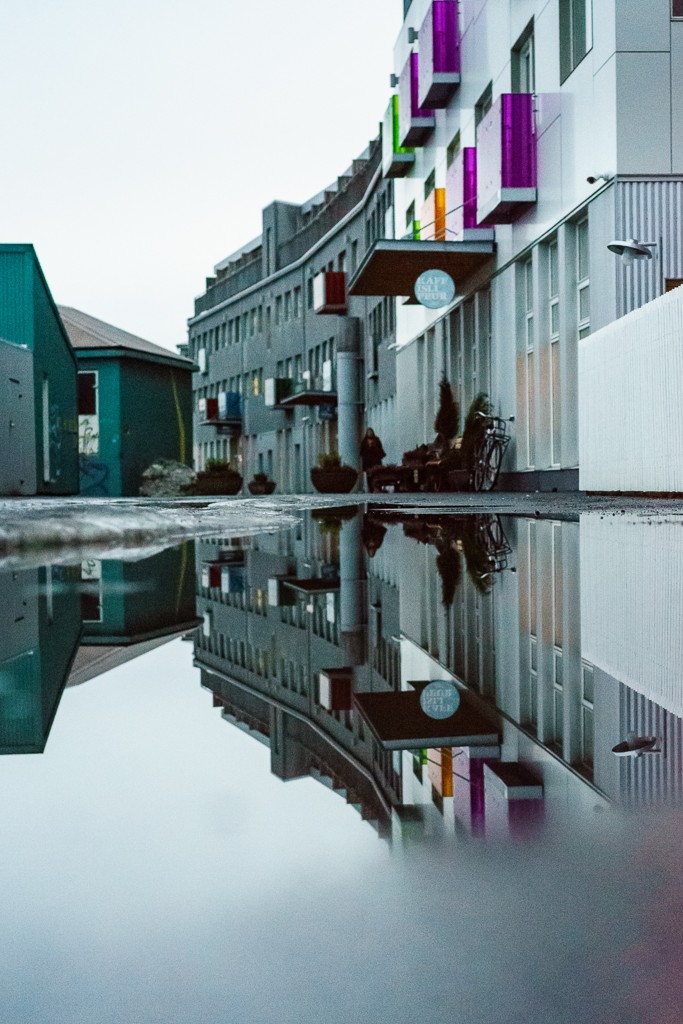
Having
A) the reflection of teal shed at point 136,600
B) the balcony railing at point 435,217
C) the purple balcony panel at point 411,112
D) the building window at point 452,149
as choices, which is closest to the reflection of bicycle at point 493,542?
the reflection of teal shed at point 136,600

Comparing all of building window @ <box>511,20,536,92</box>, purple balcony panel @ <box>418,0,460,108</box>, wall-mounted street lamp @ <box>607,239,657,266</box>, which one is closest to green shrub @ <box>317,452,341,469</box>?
purple balcony panel @ <box>418,0,460,108</box>

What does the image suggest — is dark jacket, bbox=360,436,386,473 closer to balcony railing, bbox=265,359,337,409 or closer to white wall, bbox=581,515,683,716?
balcony railing, bbox=265,359,337,409

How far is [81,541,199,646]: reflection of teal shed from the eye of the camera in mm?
2424

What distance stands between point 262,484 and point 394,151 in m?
22.4

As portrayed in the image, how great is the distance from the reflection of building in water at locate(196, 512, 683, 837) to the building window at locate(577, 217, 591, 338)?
545 inches

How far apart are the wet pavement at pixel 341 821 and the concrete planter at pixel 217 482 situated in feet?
144

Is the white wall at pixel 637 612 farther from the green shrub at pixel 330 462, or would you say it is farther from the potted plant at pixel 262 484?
the potted plant at pixel 262 484

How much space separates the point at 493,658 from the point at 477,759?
85cm

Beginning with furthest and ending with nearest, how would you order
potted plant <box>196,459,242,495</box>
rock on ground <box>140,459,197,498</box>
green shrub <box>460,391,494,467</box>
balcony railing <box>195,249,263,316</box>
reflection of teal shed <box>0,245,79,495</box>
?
balcony railing <box>195,249,263,316</box>
potted plant <box>196,459,242,495</box>
rock on ground <box>140,459,197,498</box>
reflection of teal shed <box>0,245,79,495</box>
green shrub <box>460,391,494,467</box>

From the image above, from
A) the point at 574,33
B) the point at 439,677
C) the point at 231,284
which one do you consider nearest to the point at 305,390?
the point at 231,284

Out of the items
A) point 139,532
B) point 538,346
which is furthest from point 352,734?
point 538,346

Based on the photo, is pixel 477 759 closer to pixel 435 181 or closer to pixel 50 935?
pixel 50 935

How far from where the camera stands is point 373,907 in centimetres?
80

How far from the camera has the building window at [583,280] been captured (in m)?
17.3
